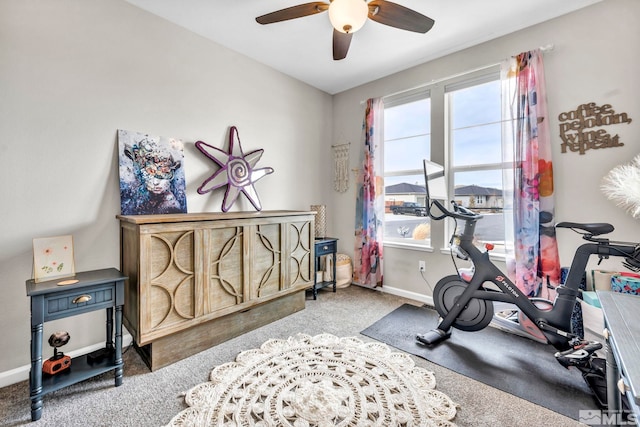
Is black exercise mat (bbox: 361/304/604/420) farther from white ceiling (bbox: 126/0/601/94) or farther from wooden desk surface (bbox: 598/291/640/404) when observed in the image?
white ceiling (bbox: 126/0/601/94)

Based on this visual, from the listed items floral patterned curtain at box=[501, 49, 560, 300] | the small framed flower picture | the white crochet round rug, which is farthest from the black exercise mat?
the small framed flower picture

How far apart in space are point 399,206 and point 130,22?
3.12 meters

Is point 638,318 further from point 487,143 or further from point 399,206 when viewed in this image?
point 399,206

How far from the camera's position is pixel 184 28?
244cm

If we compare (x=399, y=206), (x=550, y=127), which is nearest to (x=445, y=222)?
(x=399, y=206)

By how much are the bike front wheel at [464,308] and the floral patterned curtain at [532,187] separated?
50 centimetres

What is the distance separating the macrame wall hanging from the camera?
3758 mm

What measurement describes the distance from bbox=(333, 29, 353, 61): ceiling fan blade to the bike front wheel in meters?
2.04

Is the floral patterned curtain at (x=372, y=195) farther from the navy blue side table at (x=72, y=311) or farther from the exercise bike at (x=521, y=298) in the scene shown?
the navy blue side table at (x=72, y=311)

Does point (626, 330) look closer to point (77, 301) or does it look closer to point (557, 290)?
point (557, 290)

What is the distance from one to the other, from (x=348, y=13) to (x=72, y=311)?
2.34 meters

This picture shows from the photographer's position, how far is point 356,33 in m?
A: 2.51

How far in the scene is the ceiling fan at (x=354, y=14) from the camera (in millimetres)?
A: 1573

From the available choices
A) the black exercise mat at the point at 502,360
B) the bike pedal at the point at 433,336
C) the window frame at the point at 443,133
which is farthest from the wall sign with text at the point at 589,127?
the bike pedal at the point at 433,336
